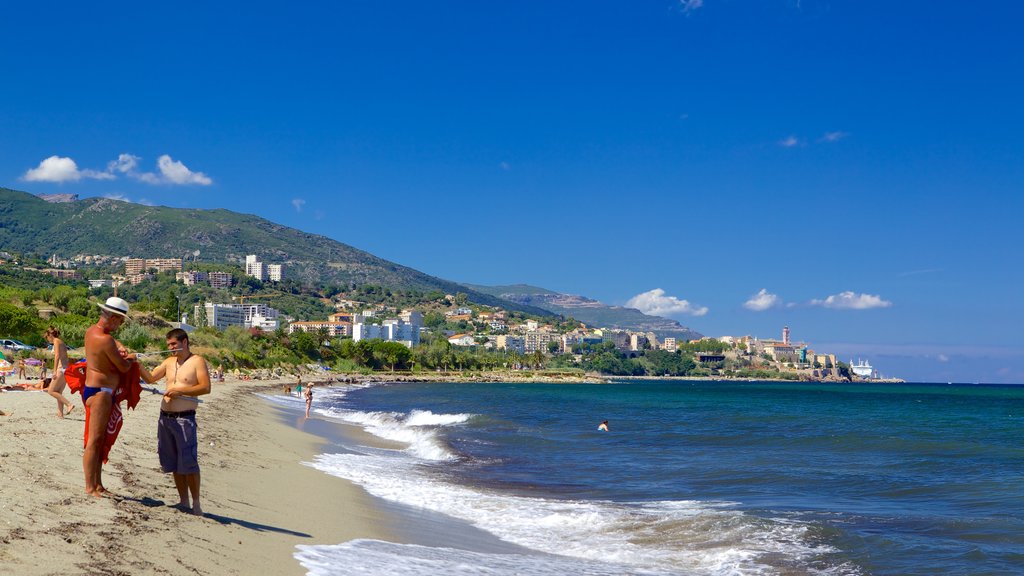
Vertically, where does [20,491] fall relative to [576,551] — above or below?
above

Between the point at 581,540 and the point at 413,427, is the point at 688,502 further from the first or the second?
the point at 413,427

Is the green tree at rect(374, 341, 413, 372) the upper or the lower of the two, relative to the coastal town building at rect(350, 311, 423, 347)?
lower

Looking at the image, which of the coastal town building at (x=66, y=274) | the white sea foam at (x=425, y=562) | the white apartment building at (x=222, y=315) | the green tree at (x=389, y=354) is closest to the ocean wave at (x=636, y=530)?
the white sea foam at (x=425, y=562)

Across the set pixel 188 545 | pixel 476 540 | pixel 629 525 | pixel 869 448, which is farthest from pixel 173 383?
pixel 869 448

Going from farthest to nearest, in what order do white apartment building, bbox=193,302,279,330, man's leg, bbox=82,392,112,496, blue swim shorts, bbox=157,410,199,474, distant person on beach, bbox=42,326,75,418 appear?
white apartment building, bbox=193,302,279,330
distant person on beach, bbox=42,326,75,418
blue swim shorts, bbox=157,410,199,474
man's leg, bbox=82,392,112,496

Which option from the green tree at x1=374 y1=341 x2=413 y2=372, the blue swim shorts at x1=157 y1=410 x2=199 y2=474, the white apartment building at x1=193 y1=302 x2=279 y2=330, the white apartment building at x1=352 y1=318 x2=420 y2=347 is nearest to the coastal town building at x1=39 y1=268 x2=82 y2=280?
the white apartment building at x1=193 y1=302 x2=279 y2=330

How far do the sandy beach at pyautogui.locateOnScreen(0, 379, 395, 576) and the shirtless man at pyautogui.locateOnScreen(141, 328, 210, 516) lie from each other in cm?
52

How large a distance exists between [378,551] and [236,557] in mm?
2048

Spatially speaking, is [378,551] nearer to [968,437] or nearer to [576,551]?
[576,551]

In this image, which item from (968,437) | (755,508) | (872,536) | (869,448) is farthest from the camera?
(968,437)

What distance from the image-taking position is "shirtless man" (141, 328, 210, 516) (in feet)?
22.7

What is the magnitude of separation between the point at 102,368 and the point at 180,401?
0.65 metres

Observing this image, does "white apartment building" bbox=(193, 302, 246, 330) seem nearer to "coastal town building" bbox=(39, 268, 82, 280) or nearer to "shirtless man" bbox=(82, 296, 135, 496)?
"coastal town building" bbox=(39, 268, 82, 280)

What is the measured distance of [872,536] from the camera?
10977 mm
